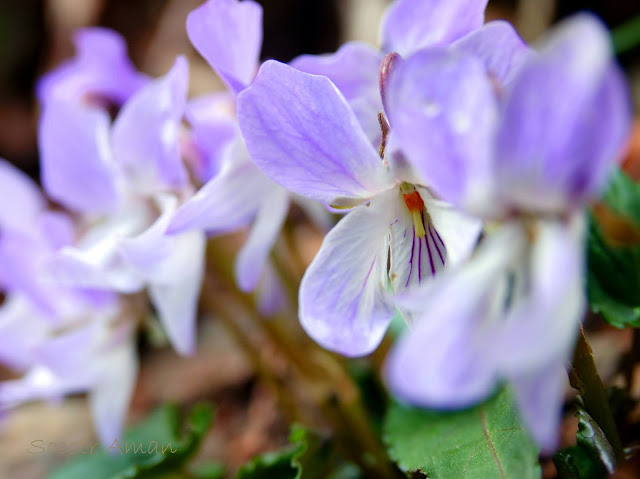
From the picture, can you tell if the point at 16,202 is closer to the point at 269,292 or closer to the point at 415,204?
the point at 269,292

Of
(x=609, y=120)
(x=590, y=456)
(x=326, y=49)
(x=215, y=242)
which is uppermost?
(x=609, y=120)

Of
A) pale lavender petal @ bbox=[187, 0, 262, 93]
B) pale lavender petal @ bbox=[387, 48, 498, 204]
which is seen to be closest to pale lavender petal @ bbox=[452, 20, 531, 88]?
pale lavender petal @ bbox=[387, 48, 498, 204]

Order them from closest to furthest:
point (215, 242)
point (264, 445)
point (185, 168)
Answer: point (185, 168), point (215, 242), point (264, 445)

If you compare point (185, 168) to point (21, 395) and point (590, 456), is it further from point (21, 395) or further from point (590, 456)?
point (590, 456)

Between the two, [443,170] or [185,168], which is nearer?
[443,170]

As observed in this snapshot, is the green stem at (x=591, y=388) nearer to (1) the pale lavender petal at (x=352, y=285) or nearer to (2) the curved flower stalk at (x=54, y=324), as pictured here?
(1) the pale lavender petal at (x=352, y=285)

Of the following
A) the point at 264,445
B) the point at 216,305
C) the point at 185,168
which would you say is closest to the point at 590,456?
the point at 185,168
